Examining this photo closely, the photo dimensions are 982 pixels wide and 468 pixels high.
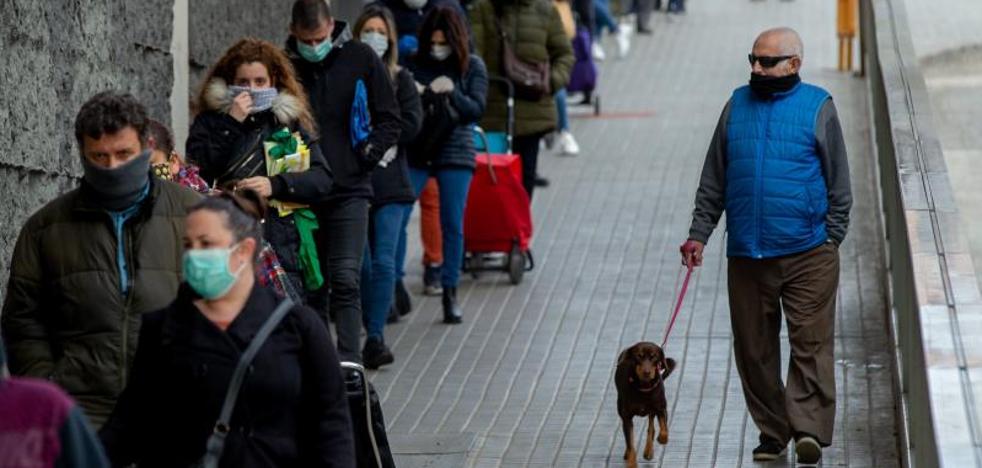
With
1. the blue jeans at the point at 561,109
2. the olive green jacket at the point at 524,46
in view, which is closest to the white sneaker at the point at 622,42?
the blue jeans at the point at 561,109

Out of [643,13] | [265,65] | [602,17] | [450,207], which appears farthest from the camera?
[643,13]

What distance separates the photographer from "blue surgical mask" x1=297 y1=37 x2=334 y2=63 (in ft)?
31.3

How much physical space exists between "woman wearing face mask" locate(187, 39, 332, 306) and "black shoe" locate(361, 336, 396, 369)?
6.87 ft

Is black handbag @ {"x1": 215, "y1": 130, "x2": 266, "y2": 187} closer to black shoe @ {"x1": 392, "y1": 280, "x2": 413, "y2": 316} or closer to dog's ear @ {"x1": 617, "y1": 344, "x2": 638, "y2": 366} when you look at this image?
dog's ear @ {"x1": 617, "y1": 344, "x2": 638, "y2": 366}

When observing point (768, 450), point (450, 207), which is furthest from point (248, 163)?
point (450, 207)

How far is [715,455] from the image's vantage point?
901 cm

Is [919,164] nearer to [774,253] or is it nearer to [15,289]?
[774,253]

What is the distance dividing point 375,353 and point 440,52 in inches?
75.6

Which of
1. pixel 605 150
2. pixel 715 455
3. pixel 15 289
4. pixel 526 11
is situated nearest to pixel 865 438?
pixel 715 455

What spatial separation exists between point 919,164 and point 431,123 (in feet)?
10.4

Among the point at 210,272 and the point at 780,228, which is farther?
the point at 780,228

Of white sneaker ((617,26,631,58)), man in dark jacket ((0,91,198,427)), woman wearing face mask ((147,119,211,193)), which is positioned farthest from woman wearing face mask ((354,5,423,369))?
white sneaker ((617,26,631,58))

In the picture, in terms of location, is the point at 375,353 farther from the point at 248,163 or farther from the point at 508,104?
the point at 508,104

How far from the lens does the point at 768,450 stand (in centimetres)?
884
